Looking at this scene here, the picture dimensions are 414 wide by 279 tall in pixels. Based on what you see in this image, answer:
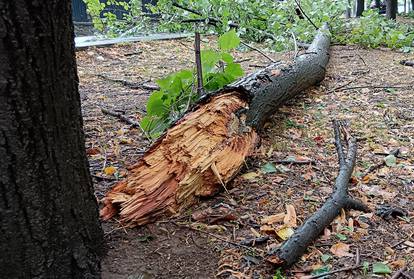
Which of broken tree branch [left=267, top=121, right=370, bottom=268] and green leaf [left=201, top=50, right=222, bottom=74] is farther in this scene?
green leaf [left=201, top=50, right=222, bottom=74]

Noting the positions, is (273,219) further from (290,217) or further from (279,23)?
(279,23)

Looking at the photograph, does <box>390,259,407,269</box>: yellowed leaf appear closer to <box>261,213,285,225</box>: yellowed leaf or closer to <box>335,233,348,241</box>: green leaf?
<box>335,233,348,241</box>: green leaf

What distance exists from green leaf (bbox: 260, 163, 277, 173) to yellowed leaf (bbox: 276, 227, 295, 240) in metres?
0.67

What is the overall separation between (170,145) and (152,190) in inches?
11.7

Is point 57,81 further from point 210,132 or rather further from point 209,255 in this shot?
point 210,132

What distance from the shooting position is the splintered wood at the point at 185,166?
84.0 inches

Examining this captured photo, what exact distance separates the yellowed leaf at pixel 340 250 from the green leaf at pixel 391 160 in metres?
1.11

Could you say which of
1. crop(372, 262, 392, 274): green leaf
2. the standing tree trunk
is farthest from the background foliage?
the standing tree trunk

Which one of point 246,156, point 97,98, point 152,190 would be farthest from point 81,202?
point 97,98

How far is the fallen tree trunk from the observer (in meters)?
2.15

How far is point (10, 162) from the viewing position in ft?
4.38

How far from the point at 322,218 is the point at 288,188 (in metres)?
0.42

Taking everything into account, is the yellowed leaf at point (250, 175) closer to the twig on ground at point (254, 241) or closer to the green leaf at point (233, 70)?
the twig on ground at point (254, 241)

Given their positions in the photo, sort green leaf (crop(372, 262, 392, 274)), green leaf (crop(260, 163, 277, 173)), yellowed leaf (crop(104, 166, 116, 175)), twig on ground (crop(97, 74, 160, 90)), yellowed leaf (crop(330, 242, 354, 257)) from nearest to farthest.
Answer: green leaf (crop(372, 262, 392, 274)) < yellowed leaf (crop(330, 242, 354, 257)) < yellowed leaf (crop(104, 166, 116, 175)) < green leaf (crop(260, 163, 277, 173)) < twig on ground (crop(97, 74, 160, 90))
